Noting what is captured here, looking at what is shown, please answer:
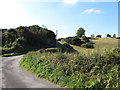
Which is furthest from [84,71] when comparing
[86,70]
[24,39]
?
[24,39]

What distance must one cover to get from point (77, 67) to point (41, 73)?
3.98 meters

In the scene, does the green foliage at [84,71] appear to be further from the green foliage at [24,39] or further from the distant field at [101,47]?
the green foliage at [24,39]

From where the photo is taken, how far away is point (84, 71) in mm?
13852

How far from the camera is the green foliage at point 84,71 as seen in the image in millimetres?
11390

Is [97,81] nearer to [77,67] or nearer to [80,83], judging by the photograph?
[80,83]

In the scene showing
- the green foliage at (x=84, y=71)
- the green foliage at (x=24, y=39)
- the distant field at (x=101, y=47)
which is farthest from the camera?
the green foliage at (x=24, y=39)

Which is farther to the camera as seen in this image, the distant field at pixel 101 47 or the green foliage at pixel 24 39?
the green foliage at pixel 24 39

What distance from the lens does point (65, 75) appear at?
1393cm

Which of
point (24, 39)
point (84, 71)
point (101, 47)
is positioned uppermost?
point (101, 47)

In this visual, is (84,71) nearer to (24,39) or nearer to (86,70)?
(86,70)

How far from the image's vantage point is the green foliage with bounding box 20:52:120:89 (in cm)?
1139

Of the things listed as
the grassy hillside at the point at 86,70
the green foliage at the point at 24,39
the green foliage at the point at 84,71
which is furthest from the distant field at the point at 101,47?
the green foliage at the point at 24,39

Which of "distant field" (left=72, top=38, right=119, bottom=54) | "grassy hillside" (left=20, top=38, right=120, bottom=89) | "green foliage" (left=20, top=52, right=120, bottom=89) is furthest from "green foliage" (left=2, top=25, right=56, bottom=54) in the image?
"grassy hillside" (left=20, top=38, right=120, bottom=89)

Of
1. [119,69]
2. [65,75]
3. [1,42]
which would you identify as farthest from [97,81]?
[1,42]
